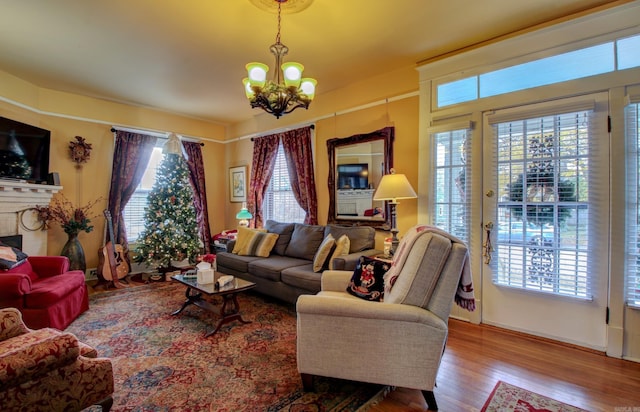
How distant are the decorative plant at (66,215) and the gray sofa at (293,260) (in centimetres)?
204

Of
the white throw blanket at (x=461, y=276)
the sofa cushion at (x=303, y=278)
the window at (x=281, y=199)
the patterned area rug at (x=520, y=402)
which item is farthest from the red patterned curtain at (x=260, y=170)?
the patterned area rug at (x=520, y=402)

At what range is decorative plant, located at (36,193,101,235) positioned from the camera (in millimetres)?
4047

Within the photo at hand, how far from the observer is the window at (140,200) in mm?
5027

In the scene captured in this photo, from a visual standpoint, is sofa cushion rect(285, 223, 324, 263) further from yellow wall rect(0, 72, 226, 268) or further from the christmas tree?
yellow wall rect(0, 72, 226, 268)

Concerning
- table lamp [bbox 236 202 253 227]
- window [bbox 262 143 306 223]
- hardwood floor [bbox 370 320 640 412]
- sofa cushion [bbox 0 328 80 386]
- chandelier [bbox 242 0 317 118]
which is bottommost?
hardwood floor [bbox 370 320 640 412]

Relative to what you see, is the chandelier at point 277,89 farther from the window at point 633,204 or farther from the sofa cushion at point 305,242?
the window at point 633,204

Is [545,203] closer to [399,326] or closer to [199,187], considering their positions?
[399,326]

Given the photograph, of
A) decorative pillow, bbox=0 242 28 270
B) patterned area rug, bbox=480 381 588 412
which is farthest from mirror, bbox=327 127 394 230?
decorative pillow, bbox=0 242 28 270

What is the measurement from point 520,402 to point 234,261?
132 inches

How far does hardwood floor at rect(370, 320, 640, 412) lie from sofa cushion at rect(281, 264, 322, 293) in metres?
1.29

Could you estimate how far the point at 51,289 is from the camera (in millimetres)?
2695

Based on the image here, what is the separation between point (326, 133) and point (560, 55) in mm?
2770

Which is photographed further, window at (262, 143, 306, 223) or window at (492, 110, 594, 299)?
window at (262, 143, 306, 223)

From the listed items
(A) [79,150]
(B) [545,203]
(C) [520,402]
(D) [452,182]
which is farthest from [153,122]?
(C) [520,402]
